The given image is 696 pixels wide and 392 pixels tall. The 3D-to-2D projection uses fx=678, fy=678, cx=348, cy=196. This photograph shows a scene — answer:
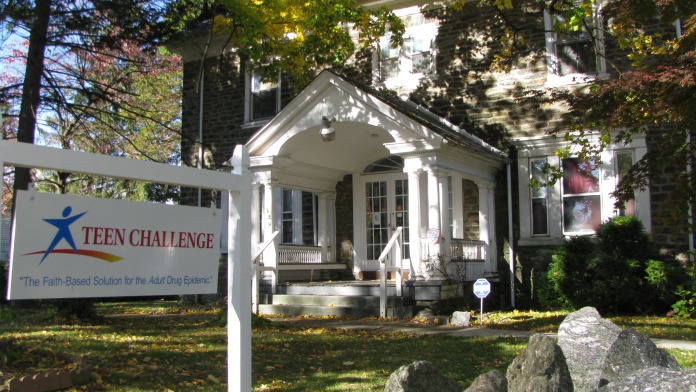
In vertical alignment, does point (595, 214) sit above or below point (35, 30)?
below

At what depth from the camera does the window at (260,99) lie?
53.3ft

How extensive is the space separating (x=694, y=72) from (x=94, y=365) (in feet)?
22.7

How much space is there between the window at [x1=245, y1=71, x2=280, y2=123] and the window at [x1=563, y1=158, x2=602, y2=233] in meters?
6.87

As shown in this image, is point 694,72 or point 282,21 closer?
point 694,72

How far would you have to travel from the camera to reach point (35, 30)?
11.7m

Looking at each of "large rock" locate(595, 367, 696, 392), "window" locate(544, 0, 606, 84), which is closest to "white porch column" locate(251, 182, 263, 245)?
"window" locate(544, 0, 606, 84)

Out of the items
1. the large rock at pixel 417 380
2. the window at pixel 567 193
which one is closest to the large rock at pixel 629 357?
the large rock at pixel 417 380

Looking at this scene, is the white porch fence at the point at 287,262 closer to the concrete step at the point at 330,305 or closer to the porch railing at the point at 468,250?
the concrete step at the point at 330,305

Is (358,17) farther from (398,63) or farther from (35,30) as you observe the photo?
(35,30)

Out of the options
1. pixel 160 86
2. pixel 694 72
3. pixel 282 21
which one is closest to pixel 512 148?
pixel 282 21

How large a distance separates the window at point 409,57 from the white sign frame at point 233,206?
10.5m

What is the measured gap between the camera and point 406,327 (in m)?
10.3

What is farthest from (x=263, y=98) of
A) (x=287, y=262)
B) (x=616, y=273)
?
(x=616, y=273)

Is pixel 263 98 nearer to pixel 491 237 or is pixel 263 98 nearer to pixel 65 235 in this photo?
pixel 491 237
